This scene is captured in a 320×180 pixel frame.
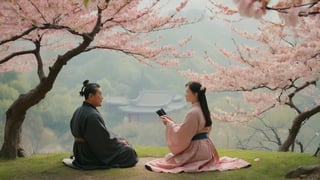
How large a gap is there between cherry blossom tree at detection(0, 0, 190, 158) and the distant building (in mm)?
21243

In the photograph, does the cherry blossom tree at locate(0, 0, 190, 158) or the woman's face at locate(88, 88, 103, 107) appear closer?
the cherry blossom tree at locate(0, 0, 190, 158)

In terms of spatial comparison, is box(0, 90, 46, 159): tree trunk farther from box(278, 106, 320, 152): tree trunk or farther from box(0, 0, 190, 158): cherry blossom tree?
box(278, 106, 320, 152): tree trunk

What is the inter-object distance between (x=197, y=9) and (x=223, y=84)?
120ft

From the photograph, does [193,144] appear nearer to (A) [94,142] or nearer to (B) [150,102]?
(A) [94,142]

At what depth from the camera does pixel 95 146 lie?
17.5ft

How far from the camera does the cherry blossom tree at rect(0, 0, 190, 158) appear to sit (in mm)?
5086

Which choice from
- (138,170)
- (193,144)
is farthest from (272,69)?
(138,170)

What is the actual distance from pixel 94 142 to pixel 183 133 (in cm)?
117

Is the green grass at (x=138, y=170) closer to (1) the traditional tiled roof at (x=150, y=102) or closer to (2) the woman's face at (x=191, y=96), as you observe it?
(2) the woman's face at (x=191, y=96)

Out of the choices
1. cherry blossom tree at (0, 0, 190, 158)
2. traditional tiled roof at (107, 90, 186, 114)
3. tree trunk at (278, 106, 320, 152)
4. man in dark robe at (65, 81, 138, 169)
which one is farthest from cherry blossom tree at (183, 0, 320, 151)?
traditional tiled roof at (107, 90, 186, 114)

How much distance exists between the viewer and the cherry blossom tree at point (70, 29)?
16.7ft

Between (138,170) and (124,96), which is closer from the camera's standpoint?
(138,170)

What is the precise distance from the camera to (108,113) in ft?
102

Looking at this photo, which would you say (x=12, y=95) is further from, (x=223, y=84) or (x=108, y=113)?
(x=223, y=84)
